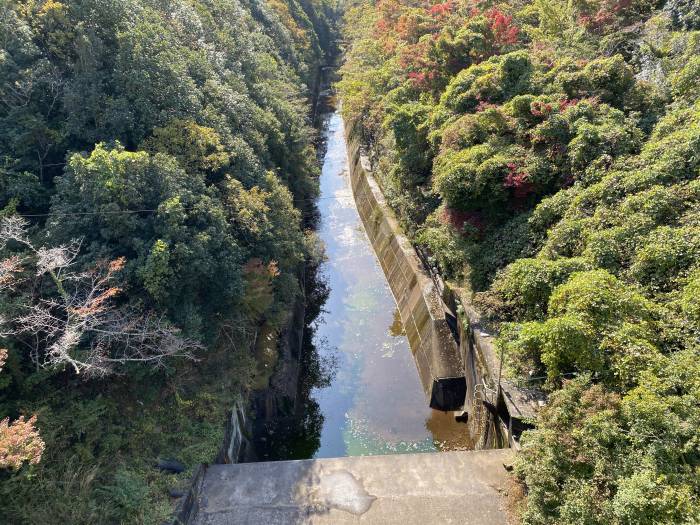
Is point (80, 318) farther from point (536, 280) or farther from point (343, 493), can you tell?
point (536, 280)

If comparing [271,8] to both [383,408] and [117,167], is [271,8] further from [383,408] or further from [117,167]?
[383,408]

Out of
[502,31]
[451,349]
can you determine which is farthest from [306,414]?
[502,31]

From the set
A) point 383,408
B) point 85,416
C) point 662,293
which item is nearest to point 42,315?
point 85,416

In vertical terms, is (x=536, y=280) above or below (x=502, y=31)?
below

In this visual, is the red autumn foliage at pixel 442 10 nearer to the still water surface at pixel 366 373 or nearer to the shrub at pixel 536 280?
the still water surface at pixel 366 373

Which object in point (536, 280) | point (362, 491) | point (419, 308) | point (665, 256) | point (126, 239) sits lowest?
point (419, 308)
